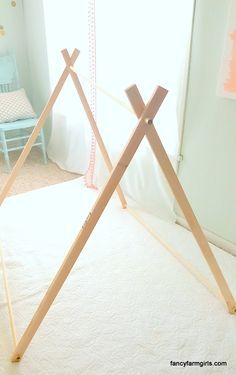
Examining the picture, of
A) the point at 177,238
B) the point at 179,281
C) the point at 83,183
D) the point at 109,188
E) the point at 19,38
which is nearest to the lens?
the point at 109,188

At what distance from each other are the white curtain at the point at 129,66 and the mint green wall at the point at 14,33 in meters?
0.59

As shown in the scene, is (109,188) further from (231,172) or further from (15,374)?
(231,172)

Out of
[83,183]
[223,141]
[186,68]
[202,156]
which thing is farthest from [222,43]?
[83,183]

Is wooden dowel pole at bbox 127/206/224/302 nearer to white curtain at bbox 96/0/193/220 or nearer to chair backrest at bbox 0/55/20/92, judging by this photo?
white curtain at bbox 96/0/193/220

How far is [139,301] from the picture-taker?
1.68 meters

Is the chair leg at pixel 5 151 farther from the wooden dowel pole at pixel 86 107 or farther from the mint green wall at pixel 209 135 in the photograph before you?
the mint green wall at pixel 209 135

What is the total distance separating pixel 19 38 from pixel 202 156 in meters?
2.53

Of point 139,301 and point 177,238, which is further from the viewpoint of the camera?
point 177,238

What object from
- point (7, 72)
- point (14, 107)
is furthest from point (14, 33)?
point (14, 107)

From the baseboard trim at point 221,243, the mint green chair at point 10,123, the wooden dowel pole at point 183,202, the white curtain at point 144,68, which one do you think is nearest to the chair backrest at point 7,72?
the mint green chair at point 10,123

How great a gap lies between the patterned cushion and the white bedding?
3.74ft

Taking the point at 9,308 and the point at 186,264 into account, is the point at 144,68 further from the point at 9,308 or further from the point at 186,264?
the point at 9,308

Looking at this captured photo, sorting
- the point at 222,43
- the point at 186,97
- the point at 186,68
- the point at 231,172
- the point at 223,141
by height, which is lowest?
the point at 231,172

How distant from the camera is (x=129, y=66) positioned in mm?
2234
